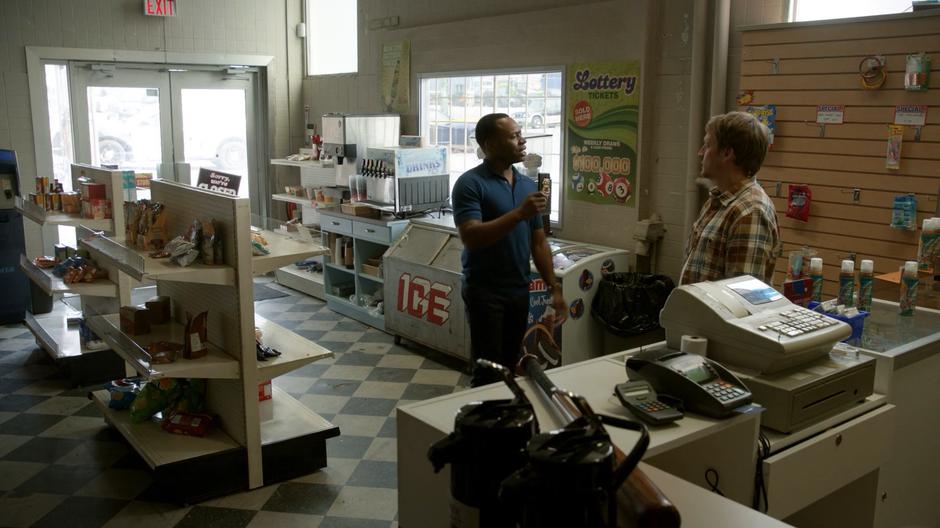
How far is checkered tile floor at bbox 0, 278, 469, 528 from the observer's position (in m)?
3.80

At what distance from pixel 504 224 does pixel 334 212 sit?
164 inches

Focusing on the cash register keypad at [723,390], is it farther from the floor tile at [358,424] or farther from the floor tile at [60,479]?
the floor tile at [60,479]

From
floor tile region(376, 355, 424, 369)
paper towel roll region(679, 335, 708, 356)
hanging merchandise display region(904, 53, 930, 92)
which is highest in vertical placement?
hanging merchandise display region(904, 53, 930, 92)

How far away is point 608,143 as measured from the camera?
575cm

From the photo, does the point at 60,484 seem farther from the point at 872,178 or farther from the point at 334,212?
the point at 872,178

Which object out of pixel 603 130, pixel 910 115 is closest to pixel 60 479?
pixel 603 130

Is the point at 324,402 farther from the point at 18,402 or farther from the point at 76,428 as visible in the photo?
the point at 18,402

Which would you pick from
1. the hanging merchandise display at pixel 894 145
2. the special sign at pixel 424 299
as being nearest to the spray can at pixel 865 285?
the hanging merchandise display at pixel 894 145

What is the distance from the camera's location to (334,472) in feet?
13.9

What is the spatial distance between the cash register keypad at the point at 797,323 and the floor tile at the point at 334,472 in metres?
2.50

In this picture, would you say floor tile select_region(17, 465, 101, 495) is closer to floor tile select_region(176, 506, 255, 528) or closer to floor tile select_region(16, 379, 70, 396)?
floor tile select_region(176, 506, 255, 528)

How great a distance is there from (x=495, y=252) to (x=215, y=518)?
73.0 inches

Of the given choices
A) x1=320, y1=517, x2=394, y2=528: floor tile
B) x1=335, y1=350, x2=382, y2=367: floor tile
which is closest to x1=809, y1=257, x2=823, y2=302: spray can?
x1=320, y1=517, x2=394, y2=528: floor tile

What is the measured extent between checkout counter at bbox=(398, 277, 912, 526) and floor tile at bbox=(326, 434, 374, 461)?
218cm
